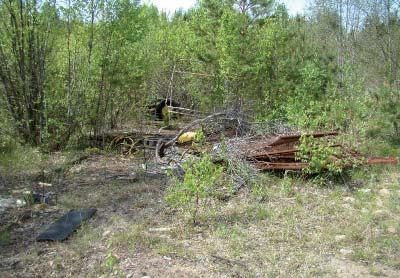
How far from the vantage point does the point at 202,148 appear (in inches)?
244

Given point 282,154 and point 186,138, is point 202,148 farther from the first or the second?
point 186,138

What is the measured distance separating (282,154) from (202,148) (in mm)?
1183

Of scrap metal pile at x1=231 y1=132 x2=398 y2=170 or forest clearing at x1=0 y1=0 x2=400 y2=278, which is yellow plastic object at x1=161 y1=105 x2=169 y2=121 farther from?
scrap metal pile at x1=231 y1=132 x2=398 y2=170

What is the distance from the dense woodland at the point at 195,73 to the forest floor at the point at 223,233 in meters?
1.94

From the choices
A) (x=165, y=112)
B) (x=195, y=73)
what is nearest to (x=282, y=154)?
(x=195, y=73)

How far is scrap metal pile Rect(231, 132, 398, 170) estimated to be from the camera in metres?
6.03

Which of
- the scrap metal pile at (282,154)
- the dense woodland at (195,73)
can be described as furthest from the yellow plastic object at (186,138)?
the scrap metal pile at (282,154)

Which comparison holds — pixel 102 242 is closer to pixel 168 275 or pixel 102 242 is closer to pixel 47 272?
pixel 47 272

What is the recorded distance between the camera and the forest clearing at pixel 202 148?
3.94 metres

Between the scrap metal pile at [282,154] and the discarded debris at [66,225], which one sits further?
the scrap metal pile at [282,154]

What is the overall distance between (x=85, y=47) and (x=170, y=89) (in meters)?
4.43

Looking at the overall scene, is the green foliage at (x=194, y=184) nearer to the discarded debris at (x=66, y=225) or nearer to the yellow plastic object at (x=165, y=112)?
the discarded debris at (x=66, y=225)

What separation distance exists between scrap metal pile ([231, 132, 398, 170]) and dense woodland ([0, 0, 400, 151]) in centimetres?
76

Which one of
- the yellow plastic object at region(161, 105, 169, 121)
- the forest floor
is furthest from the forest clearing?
the yellow plastic object at region(161, 105, 169, 121)
